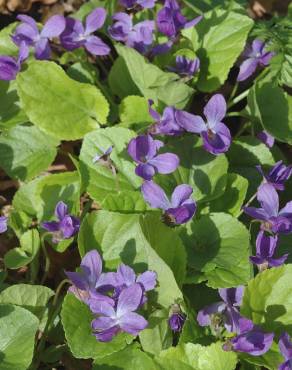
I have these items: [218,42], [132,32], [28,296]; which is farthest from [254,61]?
[28,296]

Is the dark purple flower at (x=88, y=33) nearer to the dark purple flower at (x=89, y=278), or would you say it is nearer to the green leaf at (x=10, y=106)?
the green leaf at (x=10, y=106)

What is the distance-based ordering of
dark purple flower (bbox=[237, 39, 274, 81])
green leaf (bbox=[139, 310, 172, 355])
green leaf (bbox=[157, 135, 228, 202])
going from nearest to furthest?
green leaf (bbox=[139, 310, 172, 355]) → green leaf (bbox=[157, 135, 228, 202]) → dark purple flower (bbox=[237, 39, 274, 81])

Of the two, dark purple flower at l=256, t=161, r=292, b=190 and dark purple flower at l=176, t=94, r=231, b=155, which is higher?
dark purple flower at l=176, t=94, r=231, b=155

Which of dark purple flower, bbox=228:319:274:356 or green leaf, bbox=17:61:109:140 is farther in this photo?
green leaf, bbox=17:61:109:140

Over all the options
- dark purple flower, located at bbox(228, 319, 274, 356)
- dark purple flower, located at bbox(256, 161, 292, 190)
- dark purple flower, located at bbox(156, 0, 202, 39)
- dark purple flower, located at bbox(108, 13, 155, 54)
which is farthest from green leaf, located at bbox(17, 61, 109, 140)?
dark purple flower, located at bbox(228, 319, 274, 356)

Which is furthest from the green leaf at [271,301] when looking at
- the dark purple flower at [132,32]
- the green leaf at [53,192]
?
the dark purple flower at [132,32]

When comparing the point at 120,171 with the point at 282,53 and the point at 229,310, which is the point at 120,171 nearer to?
the point at 229,310

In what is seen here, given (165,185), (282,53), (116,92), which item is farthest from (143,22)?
(165,185)

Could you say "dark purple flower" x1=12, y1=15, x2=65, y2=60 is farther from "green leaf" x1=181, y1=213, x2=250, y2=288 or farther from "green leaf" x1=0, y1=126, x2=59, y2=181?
"green leaf" x1=181, y1=213, x2=250, y2=288
